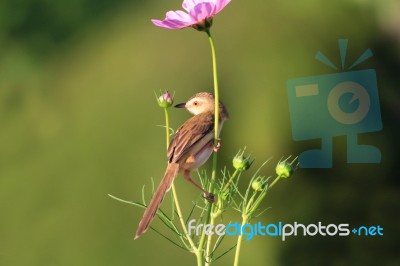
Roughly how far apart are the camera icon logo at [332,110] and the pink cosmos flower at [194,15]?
469 millimetres

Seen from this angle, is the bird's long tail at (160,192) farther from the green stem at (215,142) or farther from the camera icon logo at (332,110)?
the camera icon logo at (332,110)

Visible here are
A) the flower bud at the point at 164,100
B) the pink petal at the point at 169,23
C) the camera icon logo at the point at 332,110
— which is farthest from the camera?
the camera icon logo at the point at 332,110

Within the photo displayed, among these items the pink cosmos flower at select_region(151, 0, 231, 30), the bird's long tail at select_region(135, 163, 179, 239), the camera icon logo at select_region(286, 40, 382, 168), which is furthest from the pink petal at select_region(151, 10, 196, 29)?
the camera icon logo at select_region(286, 40, 382, 168)

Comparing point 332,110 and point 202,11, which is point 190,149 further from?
point 332,110

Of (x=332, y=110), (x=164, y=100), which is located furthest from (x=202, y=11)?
(x=332, y=110)

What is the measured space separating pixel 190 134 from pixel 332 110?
459mm

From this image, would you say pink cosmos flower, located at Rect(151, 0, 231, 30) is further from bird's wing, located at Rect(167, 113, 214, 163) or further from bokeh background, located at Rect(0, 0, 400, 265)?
bokeh background, located at Rect(0, 0, 400, 265)

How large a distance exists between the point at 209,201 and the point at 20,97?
742mm

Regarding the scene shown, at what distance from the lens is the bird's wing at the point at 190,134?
0.59 m

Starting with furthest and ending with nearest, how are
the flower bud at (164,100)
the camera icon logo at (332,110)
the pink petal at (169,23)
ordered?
the camera icon logo at (332,110) → the flower bud at (164,100) → the pink petal at (169,23)

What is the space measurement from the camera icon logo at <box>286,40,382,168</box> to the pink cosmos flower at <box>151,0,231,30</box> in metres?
0.47

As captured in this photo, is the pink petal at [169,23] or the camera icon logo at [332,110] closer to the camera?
the pink petal at [169,23]

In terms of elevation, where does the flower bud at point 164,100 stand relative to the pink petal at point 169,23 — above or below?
below

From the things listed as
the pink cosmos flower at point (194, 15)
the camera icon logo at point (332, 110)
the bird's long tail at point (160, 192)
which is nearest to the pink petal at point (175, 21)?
the pink cosmos flower at point (194, 15)
